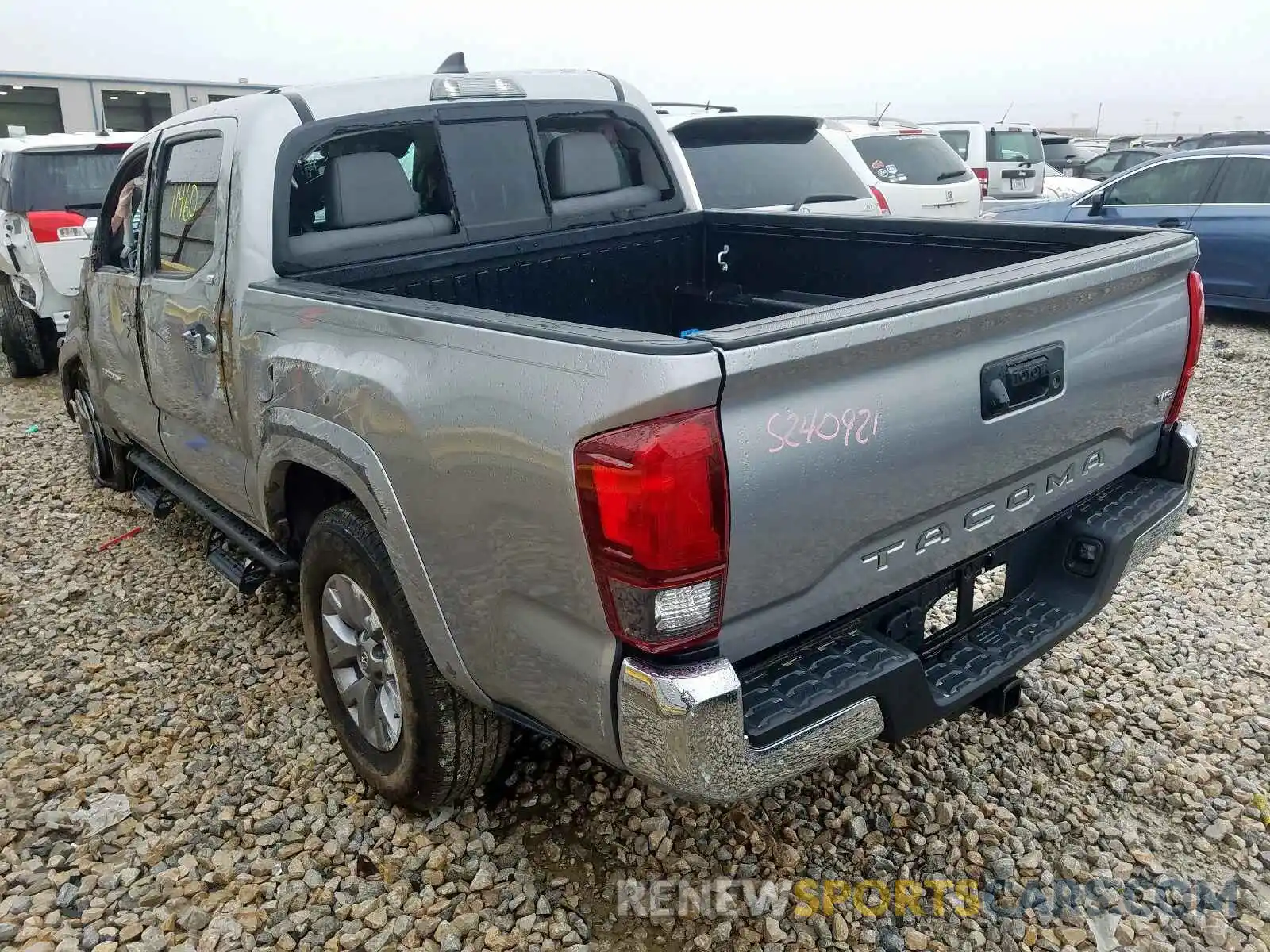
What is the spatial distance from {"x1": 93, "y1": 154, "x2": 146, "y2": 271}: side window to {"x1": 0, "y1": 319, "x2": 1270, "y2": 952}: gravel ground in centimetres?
157

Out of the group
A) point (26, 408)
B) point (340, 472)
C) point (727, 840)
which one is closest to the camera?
point (340, 472)

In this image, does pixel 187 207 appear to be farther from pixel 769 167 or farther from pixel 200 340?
pixel 769 167

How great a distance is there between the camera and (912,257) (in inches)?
129

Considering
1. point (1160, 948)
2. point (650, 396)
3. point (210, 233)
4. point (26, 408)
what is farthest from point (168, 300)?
point (26, 408)

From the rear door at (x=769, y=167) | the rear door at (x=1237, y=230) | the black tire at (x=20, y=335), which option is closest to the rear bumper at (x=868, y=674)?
the rear door at (x=769, y=167)

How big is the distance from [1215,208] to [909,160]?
2.69 meters

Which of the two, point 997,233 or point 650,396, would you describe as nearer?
point 650,396

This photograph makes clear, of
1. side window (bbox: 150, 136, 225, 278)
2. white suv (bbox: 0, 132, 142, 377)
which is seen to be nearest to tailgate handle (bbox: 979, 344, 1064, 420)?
side window (bbox: 150, 136, 225, 278)

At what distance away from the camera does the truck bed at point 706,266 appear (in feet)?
10.2

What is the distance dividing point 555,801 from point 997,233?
7.20ft

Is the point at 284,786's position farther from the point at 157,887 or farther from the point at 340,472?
the point at 340,472

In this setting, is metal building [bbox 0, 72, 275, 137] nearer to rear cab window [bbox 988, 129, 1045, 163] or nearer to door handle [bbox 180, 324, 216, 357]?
rear cab window [bbox 988, 129, 1045, 163]

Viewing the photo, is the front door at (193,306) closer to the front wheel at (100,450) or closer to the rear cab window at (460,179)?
the rear cab window at (460,179)

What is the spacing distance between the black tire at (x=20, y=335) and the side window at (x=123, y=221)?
4461 millimetres
